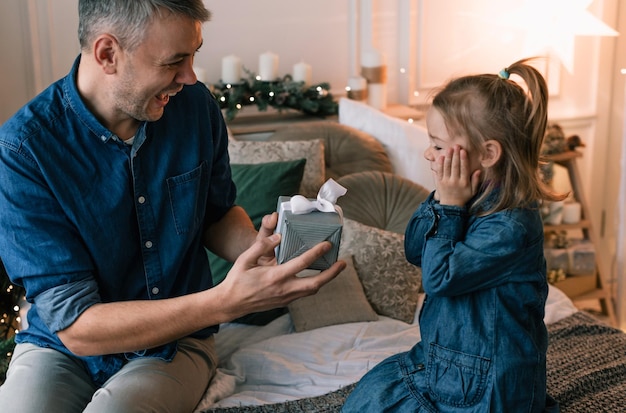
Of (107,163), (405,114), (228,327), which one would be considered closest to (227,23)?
(405,114)

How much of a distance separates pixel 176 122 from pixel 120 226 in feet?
0.93

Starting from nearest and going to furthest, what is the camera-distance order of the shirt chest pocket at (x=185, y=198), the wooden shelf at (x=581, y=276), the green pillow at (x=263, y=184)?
the shirt chest pocket at (x=185, y=198) → the green pillow at (x=263, y=184) → the wooden shelf at (x=581, y=276)

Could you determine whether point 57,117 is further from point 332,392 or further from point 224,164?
point 332,392

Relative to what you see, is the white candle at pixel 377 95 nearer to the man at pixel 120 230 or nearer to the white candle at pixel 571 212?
the white candle at pixel 571 212

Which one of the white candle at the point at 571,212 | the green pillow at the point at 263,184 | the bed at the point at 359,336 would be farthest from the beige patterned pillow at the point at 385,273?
the white candle at the point at 571,212

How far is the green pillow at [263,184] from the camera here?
2.62 metres

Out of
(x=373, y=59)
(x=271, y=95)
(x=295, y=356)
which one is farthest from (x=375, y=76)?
(x=295, y=356)

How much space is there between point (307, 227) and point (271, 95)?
168cm

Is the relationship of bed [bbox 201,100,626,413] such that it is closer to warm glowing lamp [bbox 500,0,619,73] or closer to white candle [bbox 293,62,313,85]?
white candle [bbox 293,62,313,85]

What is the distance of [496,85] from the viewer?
164 cm

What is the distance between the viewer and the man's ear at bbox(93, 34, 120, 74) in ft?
5.36

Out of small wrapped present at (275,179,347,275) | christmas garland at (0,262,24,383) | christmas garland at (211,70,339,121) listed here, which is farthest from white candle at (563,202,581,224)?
christmas garland at (0,262,24,383)

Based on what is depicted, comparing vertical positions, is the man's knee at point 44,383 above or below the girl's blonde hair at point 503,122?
below

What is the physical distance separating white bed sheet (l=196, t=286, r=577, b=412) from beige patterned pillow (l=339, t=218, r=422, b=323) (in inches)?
1.9
